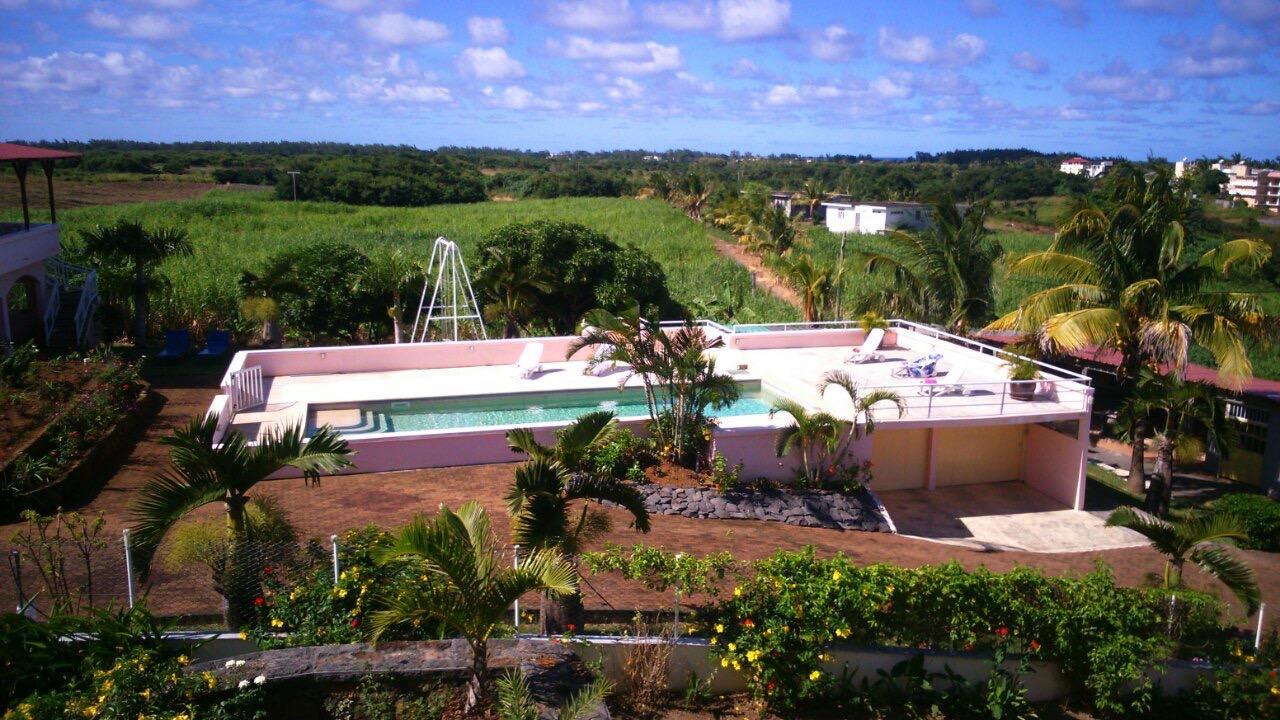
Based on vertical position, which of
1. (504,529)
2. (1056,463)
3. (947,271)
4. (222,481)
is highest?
(947,271)

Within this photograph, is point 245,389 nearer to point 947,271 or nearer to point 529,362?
point 529,362

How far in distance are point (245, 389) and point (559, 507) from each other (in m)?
10.3

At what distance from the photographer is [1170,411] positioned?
53.2 ft

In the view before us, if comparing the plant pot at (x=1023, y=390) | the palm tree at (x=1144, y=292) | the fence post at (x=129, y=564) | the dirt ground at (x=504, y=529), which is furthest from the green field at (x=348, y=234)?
the fence post at (x=129, y=564)

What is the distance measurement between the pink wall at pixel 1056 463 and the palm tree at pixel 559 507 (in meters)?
11.2

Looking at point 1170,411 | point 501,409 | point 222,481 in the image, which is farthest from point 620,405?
point 222,481

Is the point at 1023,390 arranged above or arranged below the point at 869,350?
below

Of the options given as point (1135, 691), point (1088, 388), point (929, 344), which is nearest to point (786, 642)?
point (1135, 691)

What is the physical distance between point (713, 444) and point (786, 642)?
7.05m

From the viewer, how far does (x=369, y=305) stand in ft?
75.6

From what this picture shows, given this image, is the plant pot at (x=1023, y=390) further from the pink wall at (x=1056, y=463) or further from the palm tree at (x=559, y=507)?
the palm tree at (x=559, y=507)

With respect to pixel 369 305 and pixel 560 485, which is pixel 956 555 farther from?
pixel 369 305

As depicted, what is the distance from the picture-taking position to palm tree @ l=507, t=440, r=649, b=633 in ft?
24.7

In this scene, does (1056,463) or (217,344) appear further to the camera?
(217,344)
